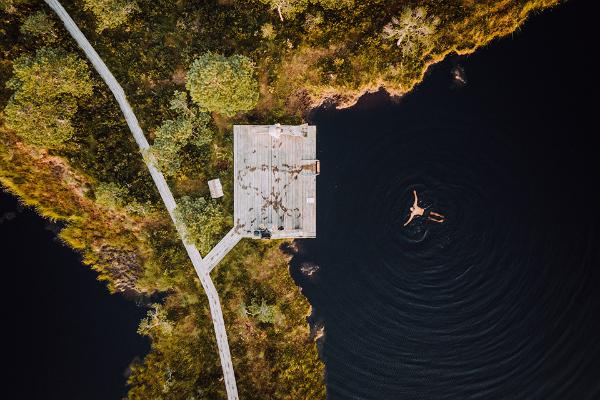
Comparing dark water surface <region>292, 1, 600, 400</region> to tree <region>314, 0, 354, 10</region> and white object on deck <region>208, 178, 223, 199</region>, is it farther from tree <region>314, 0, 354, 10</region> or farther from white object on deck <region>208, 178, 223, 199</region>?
white object on deck <region>208, 178, 223, 199</region>

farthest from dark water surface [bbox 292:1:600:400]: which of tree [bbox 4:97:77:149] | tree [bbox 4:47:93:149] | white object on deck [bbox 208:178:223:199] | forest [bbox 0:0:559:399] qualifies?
tree [bbox 4:97:77:149]

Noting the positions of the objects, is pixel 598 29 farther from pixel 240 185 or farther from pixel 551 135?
pixel 240 185

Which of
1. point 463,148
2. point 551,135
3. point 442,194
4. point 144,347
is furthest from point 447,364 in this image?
point 144,347

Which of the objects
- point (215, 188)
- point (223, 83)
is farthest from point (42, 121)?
point (223, 83)

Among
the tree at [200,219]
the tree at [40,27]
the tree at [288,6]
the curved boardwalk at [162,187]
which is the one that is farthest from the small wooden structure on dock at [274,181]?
the tree at [40,27]

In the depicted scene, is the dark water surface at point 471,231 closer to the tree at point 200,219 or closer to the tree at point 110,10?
the tree at point 200,219

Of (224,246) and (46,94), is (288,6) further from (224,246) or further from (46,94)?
(224,246)
